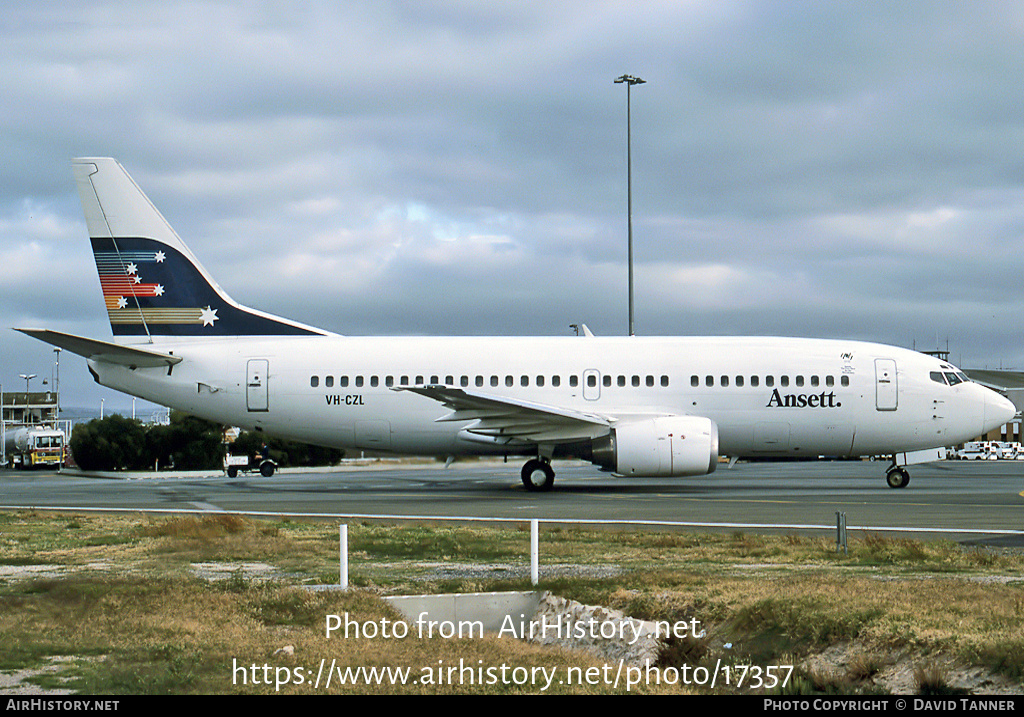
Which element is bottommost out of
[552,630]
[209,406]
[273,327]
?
[552,630]

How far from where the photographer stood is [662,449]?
23.9 meters

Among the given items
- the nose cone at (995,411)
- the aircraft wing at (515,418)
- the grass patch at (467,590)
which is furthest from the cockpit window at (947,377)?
the grass patch at (467,590)

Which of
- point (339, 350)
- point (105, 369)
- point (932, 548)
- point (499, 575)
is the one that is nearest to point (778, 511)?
point (932, 548)

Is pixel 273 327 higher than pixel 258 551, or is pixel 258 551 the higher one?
pixel 273 327

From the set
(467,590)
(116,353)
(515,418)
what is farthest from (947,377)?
(116,353)

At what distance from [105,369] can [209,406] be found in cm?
296

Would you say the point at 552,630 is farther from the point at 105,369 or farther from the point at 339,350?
the point at 105,369

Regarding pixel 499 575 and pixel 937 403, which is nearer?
pixel 499 575

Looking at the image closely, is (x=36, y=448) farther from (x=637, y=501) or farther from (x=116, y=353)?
(x=637, y=501)

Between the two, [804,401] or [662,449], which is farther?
[804,401]

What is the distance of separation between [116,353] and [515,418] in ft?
35.0
